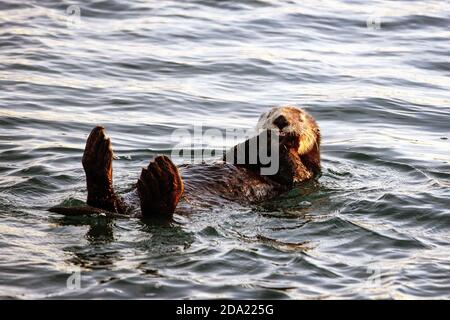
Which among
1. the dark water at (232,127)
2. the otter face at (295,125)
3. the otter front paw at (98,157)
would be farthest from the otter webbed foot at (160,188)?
the otter face at (295,125)

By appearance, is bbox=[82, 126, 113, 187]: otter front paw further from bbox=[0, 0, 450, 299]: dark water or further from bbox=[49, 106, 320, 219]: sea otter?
bbox=[0, 0, 450, 299]: dark water

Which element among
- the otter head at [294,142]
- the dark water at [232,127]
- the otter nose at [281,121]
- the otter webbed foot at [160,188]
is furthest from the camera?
the otter nose at [281,121]

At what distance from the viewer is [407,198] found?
6695 millimetres

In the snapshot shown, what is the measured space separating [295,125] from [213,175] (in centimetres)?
93

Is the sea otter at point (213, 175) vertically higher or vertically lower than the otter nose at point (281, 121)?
lower

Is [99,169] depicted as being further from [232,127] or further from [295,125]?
[232,127]

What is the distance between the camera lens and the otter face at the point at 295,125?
22.6ft

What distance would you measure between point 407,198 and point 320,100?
3.37m

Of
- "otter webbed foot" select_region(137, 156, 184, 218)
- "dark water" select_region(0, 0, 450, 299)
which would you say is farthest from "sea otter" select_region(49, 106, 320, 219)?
"dark water" select_region(0, 0, 450, 299)

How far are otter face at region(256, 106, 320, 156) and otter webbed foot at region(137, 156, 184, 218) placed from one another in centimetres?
157

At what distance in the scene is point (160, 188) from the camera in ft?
17.7

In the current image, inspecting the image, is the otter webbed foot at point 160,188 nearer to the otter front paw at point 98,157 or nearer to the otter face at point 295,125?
the otter front paw at point 98,157

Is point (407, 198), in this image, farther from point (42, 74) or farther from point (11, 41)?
point (11, 41)

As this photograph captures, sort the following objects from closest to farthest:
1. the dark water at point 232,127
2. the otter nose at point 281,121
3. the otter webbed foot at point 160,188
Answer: the dark water at point 232,127
the otter webbed foot at point 160,188
the otter nose at point 281,121
